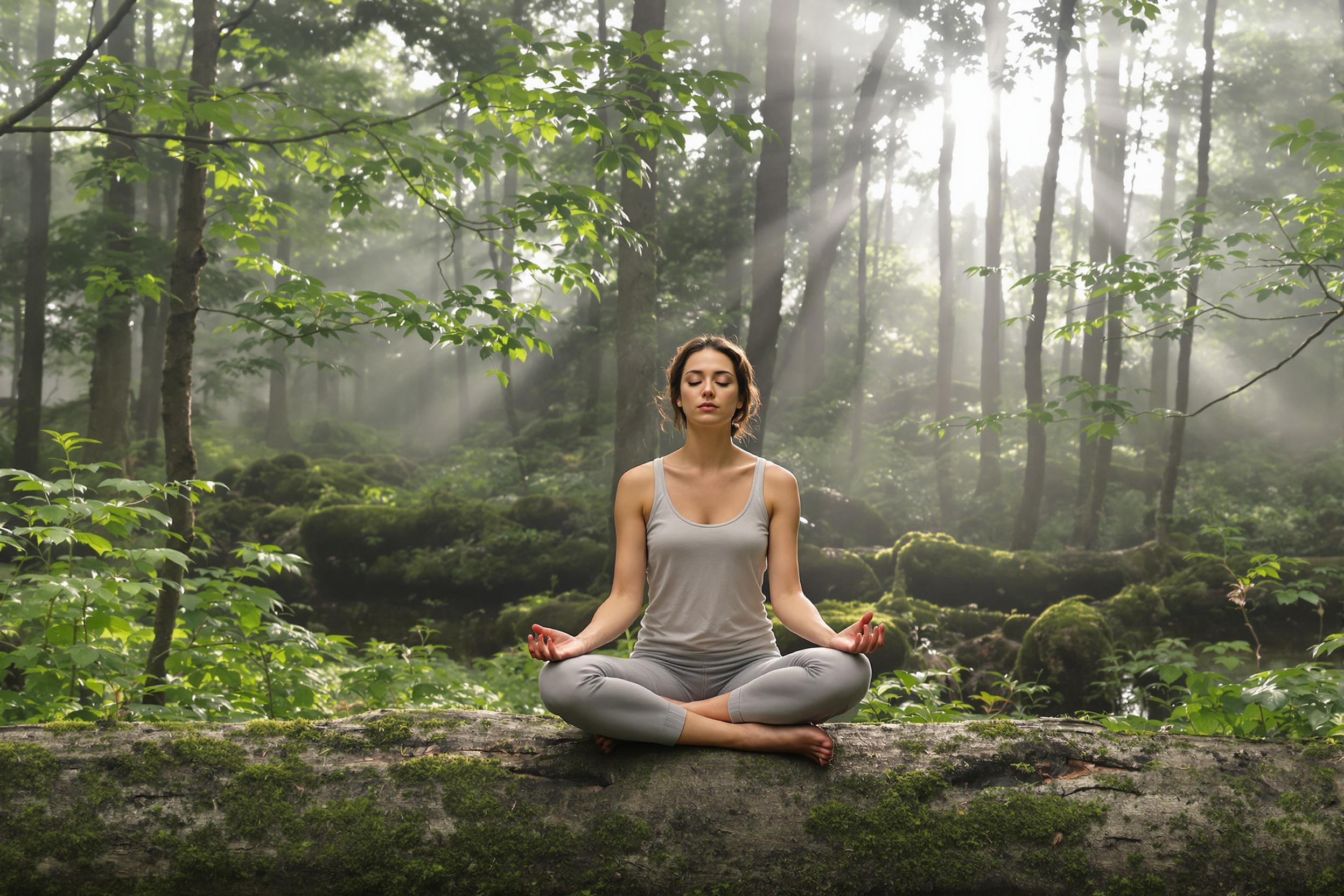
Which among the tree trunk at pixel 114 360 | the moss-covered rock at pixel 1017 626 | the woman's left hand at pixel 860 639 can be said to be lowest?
the moss-covered rock at pixel 1017 626

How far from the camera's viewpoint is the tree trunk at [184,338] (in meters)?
4.17

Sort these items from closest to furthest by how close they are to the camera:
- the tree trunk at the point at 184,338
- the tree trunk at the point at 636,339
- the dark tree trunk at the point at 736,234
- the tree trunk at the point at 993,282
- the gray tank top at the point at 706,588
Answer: the gray tank top at the point at 706,588 < the tree trunk at the point at 184,338 < the tree trunk at the point at 636,339 < the dark tree trunk at the point at 736,234 < the tree trunk at the point at 993,282

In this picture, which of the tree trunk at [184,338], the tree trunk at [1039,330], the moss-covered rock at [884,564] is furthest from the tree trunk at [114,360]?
the tree trunk at [1039,330]

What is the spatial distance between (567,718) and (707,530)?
80 cm

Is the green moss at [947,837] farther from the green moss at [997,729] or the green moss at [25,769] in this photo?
the green moss at [25,769]

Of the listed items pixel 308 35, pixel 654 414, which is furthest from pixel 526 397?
pixel 654 414

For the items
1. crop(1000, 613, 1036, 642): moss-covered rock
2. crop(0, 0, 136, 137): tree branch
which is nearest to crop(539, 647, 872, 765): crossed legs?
crop(0, 0, 136, 137): tree branch

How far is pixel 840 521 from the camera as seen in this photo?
15055 millimetres

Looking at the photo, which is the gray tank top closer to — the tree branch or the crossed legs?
the crossed legs

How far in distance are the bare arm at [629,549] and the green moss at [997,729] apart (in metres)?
1.28

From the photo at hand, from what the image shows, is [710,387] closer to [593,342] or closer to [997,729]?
[997,729]

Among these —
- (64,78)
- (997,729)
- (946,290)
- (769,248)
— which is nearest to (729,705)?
(997,729)

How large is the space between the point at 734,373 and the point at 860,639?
3.46 ft

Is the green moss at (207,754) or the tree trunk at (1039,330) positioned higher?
the tree trunk at (1039,330)
